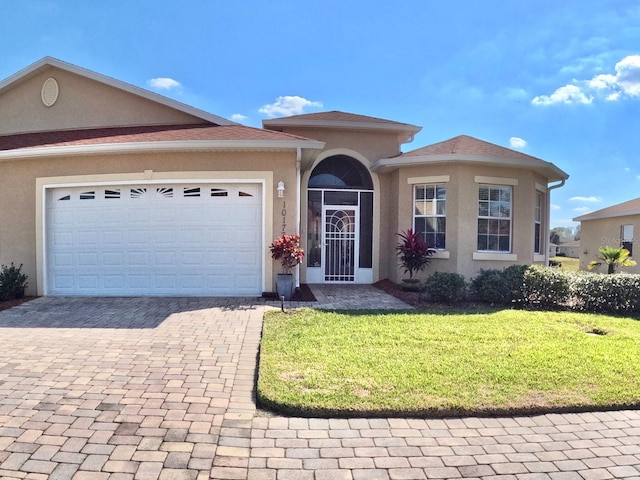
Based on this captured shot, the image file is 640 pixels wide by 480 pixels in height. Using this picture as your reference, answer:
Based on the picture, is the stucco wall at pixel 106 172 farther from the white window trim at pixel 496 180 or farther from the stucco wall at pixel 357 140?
the white window trim at pixel 496 180

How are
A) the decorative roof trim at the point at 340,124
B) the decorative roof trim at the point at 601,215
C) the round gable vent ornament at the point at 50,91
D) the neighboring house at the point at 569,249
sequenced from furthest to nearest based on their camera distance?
the neighboring house at the point at 569,249 < the decorative roof trim at the point at 601,215 < the round gable vent ornament at the point at 50,91 < the decorative roof trim at the point at 340,124

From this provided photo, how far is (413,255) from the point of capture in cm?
1102

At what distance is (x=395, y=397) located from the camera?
3.98 metres

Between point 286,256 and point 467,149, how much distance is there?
20.7 feet

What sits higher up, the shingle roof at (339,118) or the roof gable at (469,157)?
the shingle roof at (339,118)

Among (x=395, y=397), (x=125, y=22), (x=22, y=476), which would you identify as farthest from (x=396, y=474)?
(x=125, y=22)

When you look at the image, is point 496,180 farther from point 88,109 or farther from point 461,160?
point 88,109

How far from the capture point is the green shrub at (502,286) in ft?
30.2

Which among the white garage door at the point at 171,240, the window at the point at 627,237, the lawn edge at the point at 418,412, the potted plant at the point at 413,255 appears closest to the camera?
the lawn edge at the point at 418,412

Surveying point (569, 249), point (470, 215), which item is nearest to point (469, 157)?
point (470, 215)

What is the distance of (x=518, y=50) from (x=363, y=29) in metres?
4.33

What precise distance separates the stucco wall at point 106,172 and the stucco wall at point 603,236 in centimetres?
1788

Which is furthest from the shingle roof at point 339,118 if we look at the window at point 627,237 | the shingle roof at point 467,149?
the window at point 627,237

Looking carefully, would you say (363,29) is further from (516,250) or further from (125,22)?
(516,250)
